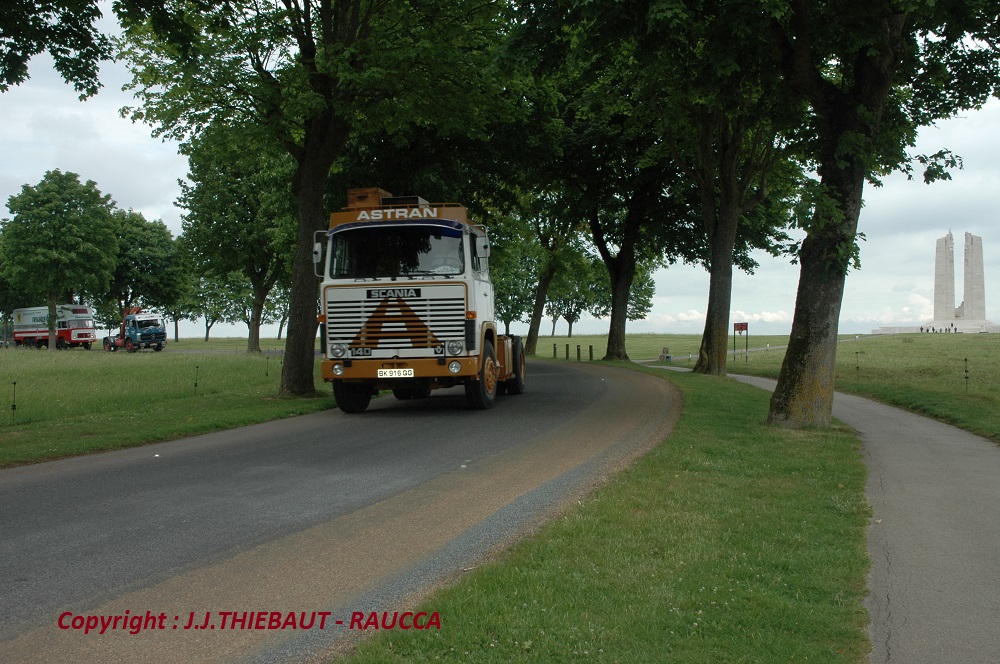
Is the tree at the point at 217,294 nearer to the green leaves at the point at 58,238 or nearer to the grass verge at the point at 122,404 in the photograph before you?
the green leaves at the point at 58,238

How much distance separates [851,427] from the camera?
14.4 m

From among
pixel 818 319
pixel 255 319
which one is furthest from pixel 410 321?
pixel 255 319

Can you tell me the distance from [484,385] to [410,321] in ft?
6.76

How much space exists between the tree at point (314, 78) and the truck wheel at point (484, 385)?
5225 mm

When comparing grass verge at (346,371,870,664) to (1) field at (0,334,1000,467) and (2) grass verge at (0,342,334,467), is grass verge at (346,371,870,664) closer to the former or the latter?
(1) field at (0,334,1000,467)

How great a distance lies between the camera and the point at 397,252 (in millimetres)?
14891


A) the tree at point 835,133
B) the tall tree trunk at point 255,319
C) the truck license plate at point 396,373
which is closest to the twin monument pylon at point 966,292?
the tall tree trunk at point 255,319

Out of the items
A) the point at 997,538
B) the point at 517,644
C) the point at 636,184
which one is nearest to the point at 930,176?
the point at 997,538

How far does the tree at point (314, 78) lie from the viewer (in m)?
18.2

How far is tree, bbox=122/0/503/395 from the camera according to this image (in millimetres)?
18156

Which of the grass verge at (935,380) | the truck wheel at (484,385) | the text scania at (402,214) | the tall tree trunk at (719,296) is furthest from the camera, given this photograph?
the tall tree trunk at (719,296)

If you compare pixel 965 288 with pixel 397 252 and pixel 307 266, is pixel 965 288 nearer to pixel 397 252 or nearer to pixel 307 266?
pixel 307 266


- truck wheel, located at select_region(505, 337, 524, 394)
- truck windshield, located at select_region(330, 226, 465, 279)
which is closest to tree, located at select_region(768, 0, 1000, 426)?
truck windshield, located at select_region(330, 226, 465, 279)

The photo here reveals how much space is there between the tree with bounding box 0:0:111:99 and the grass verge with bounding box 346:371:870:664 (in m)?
11.3
